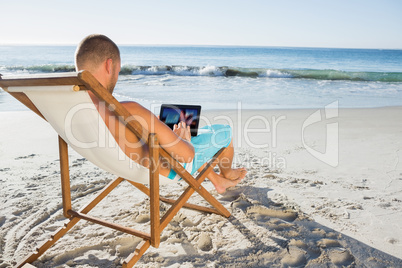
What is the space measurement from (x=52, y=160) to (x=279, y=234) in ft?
9.55

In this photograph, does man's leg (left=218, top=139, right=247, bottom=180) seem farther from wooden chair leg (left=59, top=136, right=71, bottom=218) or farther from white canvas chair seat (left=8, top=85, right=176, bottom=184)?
wooden chair leg (left=59, top=136, right=71, bottom=218)

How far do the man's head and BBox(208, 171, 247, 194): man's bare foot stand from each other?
162 cm

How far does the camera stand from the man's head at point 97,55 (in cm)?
182

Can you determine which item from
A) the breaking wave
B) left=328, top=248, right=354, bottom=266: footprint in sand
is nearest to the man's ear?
left=328, top=248, right=354, bottom=266: footprint in sand

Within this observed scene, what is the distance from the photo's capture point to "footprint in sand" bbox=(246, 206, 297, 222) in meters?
2.83

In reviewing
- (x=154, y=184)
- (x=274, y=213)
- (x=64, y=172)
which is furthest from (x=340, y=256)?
(x=64, y=172)

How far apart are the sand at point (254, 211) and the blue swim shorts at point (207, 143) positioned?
0.55m

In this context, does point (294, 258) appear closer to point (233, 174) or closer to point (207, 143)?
point (207, 143)

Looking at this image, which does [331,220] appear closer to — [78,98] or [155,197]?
[155,197]

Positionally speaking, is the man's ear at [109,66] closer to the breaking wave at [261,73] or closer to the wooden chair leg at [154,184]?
the wooden chair leg at [154,184]

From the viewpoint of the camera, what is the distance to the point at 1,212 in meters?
2.92

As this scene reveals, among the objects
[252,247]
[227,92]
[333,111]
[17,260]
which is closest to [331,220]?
[252,247]

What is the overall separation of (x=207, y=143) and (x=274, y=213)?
87 cm

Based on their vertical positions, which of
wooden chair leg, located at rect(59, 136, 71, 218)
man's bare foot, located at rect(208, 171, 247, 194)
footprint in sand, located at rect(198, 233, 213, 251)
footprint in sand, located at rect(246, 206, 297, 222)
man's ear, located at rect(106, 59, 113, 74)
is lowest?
footprint in sand, located at rect(198, 233, 213, 251)
